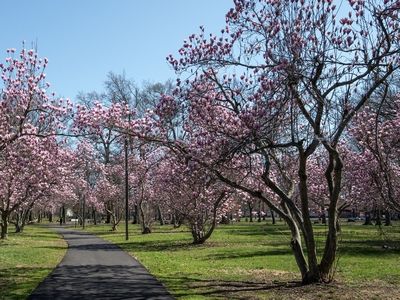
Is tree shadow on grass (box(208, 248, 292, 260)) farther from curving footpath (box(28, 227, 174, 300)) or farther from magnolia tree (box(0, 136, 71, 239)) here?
magnolia tree (box(0, 136, 71, 239))

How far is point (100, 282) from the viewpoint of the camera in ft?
39.7

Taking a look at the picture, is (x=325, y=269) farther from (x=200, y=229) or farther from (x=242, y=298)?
(x=200, y=229)

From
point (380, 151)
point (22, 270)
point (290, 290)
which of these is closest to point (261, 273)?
point (290, 290)

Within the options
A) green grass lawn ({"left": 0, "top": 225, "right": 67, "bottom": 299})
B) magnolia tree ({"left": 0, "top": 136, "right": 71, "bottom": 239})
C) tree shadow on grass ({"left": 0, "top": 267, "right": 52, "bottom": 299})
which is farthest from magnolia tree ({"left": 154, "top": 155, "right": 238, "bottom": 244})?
tree shadow on grass ({"left": 0, "top": 267, "right": 52, "bottom": 299})

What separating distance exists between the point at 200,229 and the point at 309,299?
54.1 feet

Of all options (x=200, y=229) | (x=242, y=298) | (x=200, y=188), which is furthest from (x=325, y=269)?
(x=200, y=229)

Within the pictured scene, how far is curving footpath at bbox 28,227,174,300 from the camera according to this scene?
10234mm

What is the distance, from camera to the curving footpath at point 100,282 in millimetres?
10234

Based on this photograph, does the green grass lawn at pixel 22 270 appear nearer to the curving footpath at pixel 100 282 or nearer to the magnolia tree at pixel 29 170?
the curving footpath at pixel 100 282

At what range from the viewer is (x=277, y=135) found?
12219 millimetres

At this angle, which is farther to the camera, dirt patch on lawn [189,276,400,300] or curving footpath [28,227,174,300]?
curving footpath [28,227,174,300]

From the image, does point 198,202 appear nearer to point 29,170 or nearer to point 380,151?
point 29,170


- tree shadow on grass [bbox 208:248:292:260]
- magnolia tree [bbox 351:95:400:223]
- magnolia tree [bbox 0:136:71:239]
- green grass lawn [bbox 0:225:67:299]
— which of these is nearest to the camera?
magnolia tree [bbox 351:95:400:223]

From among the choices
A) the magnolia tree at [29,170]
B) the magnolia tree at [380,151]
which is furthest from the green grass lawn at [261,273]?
the magnolia tree at [29,170]
